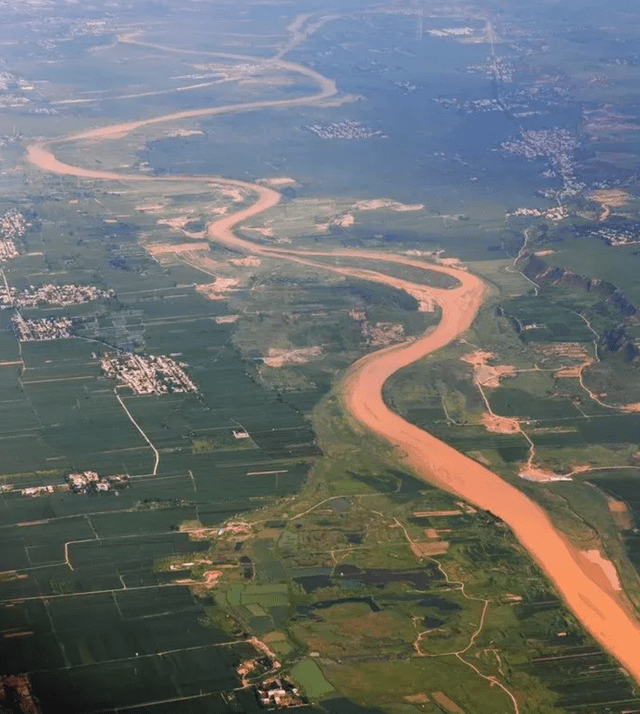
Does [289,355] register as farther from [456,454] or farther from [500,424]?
[456,454]

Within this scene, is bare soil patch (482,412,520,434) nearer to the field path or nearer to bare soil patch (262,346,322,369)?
the field path

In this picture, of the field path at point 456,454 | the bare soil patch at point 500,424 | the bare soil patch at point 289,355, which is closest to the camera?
the field path at point 456,454

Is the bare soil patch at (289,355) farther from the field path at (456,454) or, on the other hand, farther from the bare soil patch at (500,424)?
the bare soil patch at (500,424)

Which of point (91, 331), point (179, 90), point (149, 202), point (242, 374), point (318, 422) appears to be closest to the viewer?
point (318, 422)

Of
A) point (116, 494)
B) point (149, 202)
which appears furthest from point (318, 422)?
point (149, 202)

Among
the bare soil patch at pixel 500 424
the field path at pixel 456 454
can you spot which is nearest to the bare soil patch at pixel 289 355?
the field path at pixel 456 454

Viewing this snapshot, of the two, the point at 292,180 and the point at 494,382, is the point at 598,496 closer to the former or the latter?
the point at 494,382

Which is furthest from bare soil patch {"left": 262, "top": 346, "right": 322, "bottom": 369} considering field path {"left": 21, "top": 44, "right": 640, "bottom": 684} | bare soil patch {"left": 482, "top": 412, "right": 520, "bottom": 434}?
bare soil patch {"left": 482, "top": 412, "right": 520, "bottom": 434}

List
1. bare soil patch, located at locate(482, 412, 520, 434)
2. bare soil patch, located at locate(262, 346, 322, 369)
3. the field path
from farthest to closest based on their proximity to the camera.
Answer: bare soil patch, located at locate(262, 346, 322, 369) < bare soil patch, located at locate(482, 412, 520, 434) < the field path
